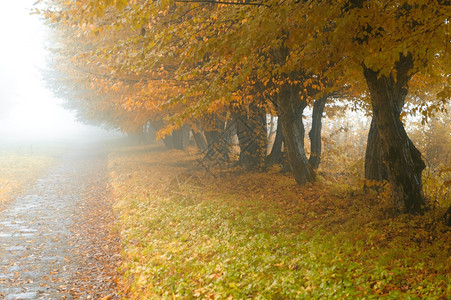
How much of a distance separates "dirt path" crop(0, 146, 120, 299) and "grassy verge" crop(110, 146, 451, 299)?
58 cm

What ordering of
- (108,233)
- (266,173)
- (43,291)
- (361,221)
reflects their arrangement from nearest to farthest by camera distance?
1. (43,291)
2. (361,221)
3. (108,233)
4. (266,173)

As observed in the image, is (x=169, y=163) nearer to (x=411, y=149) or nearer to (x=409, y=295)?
(x=411, y=149)

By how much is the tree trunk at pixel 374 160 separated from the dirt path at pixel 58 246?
696 centimetres

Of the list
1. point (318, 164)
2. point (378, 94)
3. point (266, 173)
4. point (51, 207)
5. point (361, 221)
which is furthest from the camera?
point (318, 164)

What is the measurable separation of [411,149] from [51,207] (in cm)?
1210

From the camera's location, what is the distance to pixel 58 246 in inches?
360

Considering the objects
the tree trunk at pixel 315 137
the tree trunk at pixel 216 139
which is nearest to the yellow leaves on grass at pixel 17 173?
the tree trunk at pixel 216 139

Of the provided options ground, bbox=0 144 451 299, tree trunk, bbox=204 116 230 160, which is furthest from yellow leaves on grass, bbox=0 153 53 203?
tree trunk, bbox=204 116 230 160

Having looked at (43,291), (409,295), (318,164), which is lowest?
(43,291)

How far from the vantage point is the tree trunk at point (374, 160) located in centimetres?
973

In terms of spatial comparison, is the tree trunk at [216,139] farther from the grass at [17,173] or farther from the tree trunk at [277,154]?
the grass at [17,173]

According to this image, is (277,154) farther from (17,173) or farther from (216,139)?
(17,173)

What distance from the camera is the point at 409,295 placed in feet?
14.8

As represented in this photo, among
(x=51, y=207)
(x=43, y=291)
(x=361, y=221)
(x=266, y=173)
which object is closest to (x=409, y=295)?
(x=361, y=221)
